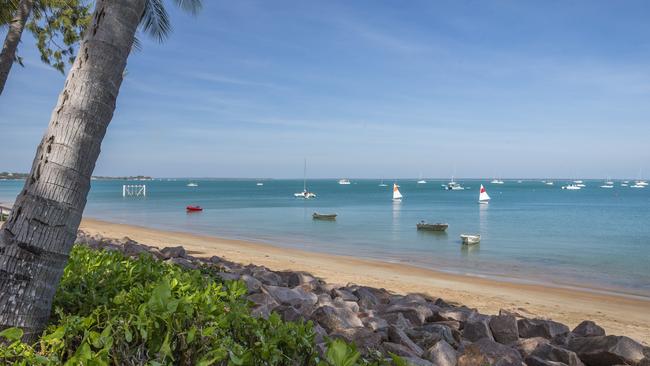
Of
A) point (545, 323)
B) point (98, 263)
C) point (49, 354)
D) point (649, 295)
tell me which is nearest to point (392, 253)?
point (649, 295)

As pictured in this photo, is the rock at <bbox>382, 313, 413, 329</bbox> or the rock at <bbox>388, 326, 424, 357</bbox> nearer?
the rock at <bbox>388, 326, 424, 357</bbox>

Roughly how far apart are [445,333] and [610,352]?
1666 millimetres

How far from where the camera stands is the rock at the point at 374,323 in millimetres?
5320

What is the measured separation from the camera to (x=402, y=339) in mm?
4797

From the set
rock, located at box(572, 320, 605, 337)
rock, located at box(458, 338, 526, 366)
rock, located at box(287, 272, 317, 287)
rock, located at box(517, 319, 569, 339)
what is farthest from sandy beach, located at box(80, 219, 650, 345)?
rock, located at box(458, 338, 526, 366)

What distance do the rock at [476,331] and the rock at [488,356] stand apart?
2.81 ft

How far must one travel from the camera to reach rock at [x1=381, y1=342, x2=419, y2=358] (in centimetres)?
429

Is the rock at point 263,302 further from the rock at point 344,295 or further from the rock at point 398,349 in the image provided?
the rock at point 344,295

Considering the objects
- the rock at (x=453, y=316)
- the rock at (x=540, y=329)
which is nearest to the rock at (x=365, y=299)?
the rock at (x=453, y=316)

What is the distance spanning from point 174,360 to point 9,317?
3.52 ft

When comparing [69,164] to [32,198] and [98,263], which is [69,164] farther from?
[98,263]

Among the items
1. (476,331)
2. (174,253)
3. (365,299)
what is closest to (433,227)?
(174,253)

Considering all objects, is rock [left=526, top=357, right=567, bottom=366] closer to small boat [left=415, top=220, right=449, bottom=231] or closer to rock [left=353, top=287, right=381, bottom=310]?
rock [left=353, top=287, right=381, bottom=310]

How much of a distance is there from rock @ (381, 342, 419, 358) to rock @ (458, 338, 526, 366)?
1.58 ft
